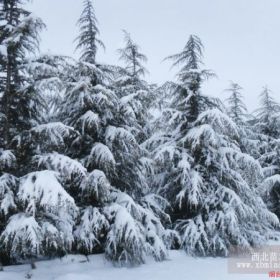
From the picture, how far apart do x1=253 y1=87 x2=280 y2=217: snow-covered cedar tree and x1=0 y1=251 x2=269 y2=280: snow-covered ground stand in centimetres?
860

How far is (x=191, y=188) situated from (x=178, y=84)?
13.3 feet

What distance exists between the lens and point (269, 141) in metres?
18.5

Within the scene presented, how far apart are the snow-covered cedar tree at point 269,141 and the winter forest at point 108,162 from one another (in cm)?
356

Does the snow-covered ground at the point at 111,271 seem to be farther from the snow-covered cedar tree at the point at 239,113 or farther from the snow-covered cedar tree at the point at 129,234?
the snow-covered cedar tree at the point at 239,113

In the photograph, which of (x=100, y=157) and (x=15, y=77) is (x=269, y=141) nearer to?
(x=100, y=157)

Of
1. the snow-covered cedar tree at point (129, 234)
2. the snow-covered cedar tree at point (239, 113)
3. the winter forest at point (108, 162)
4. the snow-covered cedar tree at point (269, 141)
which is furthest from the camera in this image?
the snow-covered cedar tree at point (239, 113)

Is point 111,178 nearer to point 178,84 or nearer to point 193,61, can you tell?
point 178,84

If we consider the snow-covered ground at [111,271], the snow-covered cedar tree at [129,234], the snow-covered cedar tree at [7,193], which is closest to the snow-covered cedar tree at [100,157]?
the snow-covered cedar tree at [129,234]

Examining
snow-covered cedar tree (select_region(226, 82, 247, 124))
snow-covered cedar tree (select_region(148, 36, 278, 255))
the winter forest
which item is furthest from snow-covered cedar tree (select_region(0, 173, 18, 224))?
snow-covered cedar tree (select_region(226, 82, 247, 124))

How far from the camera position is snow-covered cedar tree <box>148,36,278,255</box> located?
11055 millimetres

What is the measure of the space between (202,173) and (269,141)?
827cm

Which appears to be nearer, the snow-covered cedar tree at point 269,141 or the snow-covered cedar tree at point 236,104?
the snow-covered cedar tree at point 269,141

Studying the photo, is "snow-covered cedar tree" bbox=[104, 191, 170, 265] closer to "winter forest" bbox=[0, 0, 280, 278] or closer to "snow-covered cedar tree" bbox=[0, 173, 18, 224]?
"winter forest" bbox=[0, 0, 280, 278]

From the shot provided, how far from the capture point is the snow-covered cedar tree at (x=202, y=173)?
11.1 meters
